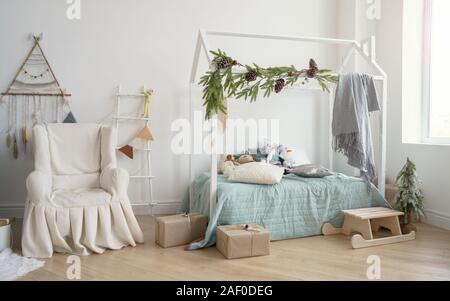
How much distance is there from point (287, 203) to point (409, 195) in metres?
1.13

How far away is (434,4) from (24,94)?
13.7 feet

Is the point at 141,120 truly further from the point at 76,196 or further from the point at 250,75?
the point at 250,75

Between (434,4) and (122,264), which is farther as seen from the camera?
(434,4)

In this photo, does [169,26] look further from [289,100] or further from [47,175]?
[47,175]

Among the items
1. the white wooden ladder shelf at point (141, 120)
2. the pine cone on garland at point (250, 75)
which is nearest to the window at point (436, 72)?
the pine cone on garland at point (250, 75)

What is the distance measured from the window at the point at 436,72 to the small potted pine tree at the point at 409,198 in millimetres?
646

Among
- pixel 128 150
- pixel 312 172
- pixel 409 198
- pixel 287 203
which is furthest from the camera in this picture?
pixel 128 150

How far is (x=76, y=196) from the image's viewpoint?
2.64 meters

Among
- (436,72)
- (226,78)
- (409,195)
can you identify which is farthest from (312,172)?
(436,72)

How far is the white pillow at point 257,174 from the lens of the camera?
2932 millimetres

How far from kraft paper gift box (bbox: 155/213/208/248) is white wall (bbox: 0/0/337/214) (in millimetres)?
1115

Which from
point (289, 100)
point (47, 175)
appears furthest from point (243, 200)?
point (289, 100)

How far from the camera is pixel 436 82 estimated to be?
3.59 metres

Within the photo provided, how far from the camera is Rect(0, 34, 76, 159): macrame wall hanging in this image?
3.54m
